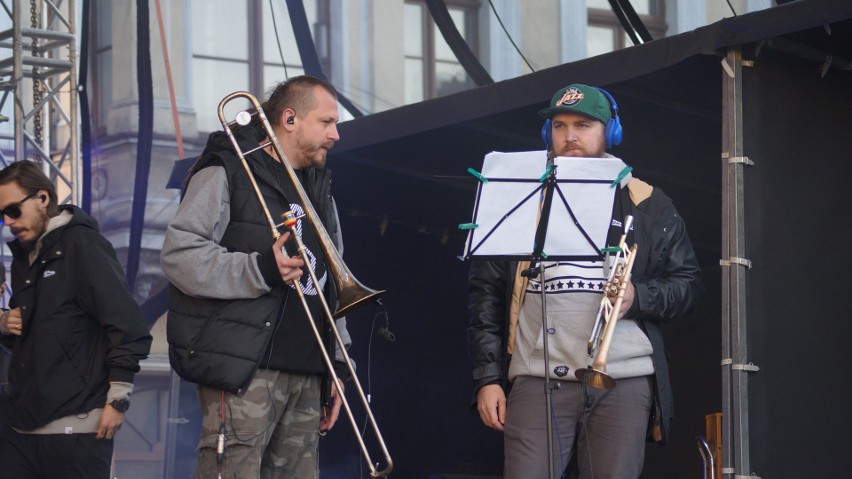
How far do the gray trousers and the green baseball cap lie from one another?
913 millimetres

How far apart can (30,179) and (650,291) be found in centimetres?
238

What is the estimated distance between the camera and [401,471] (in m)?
7.70

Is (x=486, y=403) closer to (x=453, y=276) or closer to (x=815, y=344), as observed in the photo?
(x=815, y=344)

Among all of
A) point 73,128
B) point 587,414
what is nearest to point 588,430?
point 587,414

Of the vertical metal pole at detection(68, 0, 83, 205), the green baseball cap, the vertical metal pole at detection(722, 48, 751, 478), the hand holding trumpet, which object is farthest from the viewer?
the vertical metal pole at detection(68, 0, 83, 205)

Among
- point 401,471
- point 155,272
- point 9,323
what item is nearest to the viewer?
point 9,323

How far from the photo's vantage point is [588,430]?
4199mm

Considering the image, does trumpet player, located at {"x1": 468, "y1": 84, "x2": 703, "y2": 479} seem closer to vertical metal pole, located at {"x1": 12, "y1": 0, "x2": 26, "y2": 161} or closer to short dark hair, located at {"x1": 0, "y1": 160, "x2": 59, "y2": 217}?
short dark hair, located at {"x1": 0, "y1": 160, "x2": 59, "y2": 217}

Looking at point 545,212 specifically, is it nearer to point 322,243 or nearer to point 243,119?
point 322,243

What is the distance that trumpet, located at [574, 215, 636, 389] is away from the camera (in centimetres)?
396

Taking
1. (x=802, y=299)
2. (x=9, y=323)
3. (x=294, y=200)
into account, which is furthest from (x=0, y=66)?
(x=802, y=299)

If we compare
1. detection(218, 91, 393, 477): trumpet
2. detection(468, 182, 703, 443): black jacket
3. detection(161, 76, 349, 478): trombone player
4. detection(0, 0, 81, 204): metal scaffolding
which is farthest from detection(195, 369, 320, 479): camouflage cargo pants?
detection(0, 0, 81, 204): metal scaffolding

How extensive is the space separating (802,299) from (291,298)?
214 centimetres

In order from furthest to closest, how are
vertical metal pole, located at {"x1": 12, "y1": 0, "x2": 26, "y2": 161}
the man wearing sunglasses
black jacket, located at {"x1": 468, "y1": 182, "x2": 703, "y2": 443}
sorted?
1. vertical metal pole, located at {"x1": 12, "y1": 0, "x2": 26, "y2": 161}
2. the man wearing sunglasses
3. black jacket, located at {"x1": 468, "y1": 182, "x2": 703, "y2": 443}
